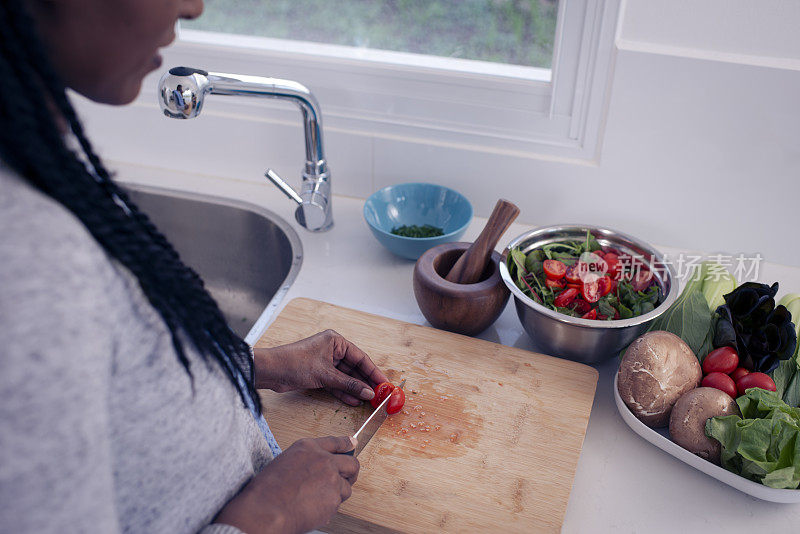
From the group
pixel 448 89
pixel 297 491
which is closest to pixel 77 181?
pixel 297 491

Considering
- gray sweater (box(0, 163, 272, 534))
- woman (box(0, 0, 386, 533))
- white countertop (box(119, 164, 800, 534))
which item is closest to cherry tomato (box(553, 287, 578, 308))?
white countertop (box(119, 164, 800, 534))

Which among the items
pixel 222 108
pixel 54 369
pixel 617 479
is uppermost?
pixel 54 369

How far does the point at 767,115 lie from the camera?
111cm

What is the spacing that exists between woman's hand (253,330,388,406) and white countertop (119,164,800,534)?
21 cm

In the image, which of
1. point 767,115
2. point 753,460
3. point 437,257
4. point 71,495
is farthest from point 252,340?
point 767,115

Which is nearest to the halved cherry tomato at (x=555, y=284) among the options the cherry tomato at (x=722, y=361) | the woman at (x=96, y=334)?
the cherry tomato at (x=722, y=361)

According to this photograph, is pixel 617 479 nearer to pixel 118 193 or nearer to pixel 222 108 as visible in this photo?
pixel 118 193

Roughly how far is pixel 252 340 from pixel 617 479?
2.02 feet

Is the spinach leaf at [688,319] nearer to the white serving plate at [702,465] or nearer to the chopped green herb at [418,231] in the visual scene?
the white serving plate at [702,465]

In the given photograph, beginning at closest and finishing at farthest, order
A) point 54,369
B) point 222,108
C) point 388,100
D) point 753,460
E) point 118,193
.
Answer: point 54,369 < point 118,193 < point 753,460 < point 388,100 < point 222,108

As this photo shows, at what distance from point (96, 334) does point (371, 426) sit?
53 cm

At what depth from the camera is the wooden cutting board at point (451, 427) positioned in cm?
79

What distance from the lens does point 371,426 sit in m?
0.90

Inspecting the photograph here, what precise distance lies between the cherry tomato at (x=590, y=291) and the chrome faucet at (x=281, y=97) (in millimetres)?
548
